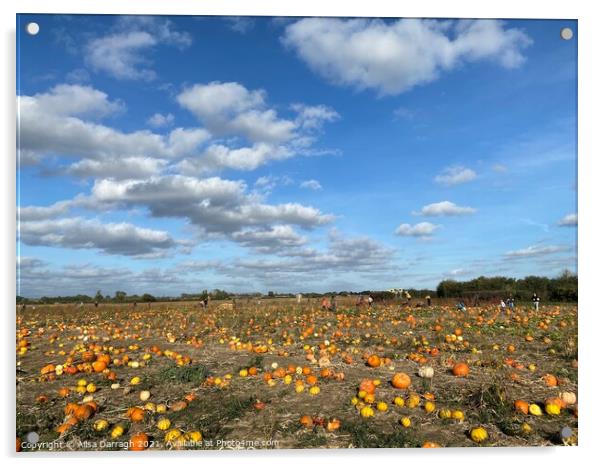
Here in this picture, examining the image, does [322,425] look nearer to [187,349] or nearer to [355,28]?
[187,349]

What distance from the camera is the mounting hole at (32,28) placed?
5918 mm

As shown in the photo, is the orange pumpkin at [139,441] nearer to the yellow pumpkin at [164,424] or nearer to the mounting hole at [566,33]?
the yellow pumpkin at [164,424]

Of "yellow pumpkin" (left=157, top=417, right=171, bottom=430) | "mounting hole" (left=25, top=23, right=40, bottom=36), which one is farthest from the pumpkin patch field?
"mounting hole" (left=25, top=23, right=40, bottom=36)

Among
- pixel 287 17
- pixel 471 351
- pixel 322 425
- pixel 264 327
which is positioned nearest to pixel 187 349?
pixel 264 327

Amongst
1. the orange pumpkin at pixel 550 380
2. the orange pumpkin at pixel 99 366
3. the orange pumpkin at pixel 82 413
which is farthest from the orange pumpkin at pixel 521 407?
the orange pumpkin at pixel 99 366

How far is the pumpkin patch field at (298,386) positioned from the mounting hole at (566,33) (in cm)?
411

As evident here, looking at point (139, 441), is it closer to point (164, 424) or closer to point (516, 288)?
point (164, 424)

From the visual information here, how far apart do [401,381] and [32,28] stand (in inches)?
279

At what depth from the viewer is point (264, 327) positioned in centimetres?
959

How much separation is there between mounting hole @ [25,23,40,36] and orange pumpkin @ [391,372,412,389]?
6.93 m

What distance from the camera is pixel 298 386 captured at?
560cm

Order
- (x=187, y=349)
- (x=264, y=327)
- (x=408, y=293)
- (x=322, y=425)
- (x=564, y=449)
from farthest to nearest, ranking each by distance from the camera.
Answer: (x=264, y=327) → (x=408, y=293) → (x=187, y=349) → (x=564, y=449) → (x=322, y=425)

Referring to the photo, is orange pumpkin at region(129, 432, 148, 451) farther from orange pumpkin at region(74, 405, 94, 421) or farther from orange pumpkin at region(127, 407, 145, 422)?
orange pumpkin at region(74, 405, 94, 421)
